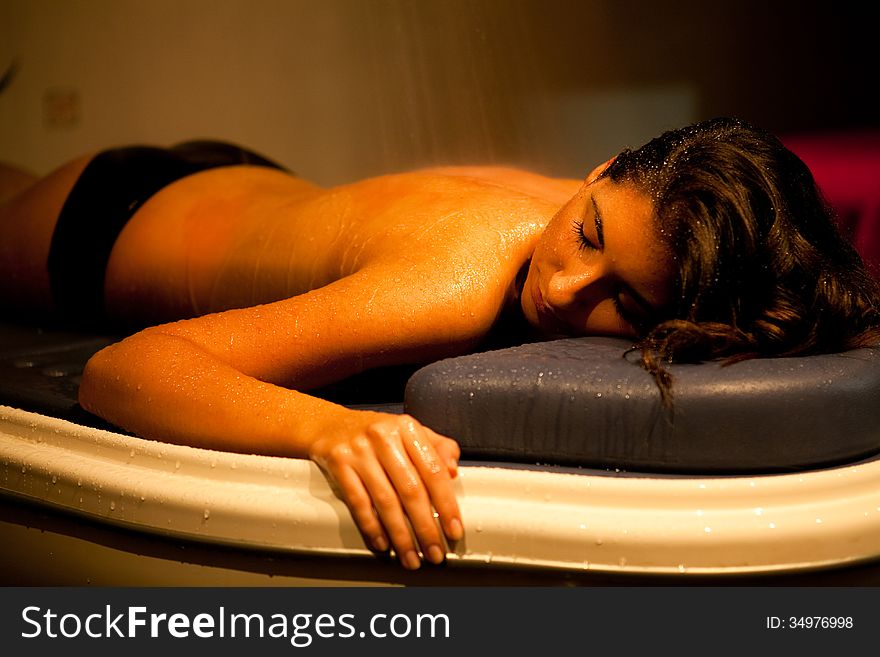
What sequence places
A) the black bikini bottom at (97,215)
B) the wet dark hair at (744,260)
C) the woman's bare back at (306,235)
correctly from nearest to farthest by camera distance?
the wet dark hair at (744,260)
the woman's bare back at (306,235)
the black bikini bottom at (97,215)

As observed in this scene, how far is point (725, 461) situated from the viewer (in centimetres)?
67

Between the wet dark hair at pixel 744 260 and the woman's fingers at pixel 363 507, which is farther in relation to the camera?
the wet dark hair at pixel 744 260

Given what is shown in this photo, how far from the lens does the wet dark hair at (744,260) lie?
732 millimetres

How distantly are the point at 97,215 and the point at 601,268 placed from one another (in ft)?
3.09

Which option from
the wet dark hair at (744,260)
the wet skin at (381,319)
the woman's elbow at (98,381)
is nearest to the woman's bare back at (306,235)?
the wet skin at (381,319)

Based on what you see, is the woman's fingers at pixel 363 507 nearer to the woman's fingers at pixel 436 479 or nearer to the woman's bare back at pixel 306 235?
the woman's fingers at pixel 436 479

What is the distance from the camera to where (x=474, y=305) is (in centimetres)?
85

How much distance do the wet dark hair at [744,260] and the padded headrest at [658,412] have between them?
4cm

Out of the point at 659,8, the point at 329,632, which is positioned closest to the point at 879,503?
the point at 329,632

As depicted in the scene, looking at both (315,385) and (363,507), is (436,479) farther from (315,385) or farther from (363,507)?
(315,385)

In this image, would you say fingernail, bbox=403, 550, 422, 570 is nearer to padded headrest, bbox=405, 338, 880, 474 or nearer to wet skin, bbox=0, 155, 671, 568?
wet skin, bbox=0, 155, 671, 568

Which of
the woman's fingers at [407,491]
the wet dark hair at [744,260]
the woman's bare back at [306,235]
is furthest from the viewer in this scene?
the woman's bare back at [306,235]

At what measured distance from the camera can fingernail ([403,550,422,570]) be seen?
631mm

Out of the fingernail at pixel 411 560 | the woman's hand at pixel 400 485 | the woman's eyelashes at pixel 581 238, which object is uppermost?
the woman's eyelashes at pixel 581 238
